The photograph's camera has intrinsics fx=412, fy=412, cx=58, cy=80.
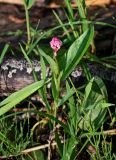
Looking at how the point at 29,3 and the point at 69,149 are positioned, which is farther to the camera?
the point at 29,3

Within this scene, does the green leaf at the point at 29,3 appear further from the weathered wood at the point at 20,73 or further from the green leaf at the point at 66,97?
the green leaf at the point at 66,97

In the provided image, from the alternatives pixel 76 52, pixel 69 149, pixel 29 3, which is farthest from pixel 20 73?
pixel 69 149

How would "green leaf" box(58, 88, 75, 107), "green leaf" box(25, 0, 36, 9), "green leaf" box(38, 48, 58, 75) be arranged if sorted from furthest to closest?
"green leaf" box(25, 0, 36, 9) → "green leaf" box(58, 88, 75, 107) → "green leaf" box(38, 48, 58, 75)

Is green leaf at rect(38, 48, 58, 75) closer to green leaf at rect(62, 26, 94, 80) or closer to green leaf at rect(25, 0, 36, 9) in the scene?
green leaf at rect(62, 26, 94, 80)

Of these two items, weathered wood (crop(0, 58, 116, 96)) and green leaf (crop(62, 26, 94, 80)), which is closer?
green leaf (crop(62, 26, 94, 80))

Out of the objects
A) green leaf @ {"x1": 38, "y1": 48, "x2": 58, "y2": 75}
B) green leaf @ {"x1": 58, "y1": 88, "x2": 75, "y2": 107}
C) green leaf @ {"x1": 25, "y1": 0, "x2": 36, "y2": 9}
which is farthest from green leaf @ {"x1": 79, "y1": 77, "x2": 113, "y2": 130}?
green leaf @ {"x1": 25, "y1": 0, "x2": 36, "y2": 9}

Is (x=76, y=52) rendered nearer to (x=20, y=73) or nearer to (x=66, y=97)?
(x=66, y=97)

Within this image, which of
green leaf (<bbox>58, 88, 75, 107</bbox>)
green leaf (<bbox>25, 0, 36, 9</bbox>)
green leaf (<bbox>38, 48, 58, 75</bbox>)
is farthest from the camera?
green leaf (<bbox>25, 0, 36, 9</bbox>)

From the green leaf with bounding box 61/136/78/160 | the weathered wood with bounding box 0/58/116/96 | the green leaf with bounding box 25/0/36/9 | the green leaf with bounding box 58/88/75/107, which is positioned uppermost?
the green leaf with bounding box 25/0/36/9

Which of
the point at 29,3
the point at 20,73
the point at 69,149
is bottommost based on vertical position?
the point at 69,149
